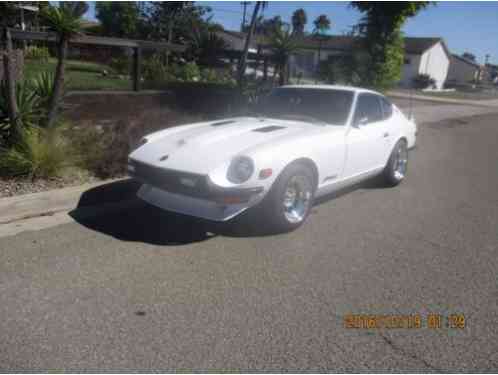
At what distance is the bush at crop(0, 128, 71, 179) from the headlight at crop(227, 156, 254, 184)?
2.44 metres

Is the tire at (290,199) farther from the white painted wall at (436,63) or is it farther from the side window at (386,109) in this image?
the white painted wall at (436,63)

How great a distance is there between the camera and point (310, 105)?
6070mm

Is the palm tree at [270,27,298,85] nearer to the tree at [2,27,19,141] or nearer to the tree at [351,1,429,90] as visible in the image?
the tree at [351,1,429,90]

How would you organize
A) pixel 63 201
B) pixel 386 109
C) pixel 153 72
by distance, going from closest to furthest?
1. pixel 63 201
2. pixel 386 109
3. pixel 153 72

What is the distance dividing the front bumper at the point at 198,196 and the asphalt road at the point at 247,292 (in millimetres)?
299

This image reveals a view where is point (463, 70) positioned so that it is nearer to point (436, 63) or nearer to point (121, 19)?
point (436, 63)

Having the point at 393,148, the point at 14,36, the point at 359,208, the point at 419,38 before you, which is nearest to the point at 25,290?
the point at 359,208

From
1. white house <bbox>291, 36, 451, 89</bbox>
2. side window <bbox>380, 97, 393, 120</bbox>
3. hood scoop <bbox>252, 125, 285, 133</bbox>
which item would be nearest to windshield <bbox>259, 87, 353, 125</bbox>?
hood scoop <bbox>252, 125, 285, 133</bbox>

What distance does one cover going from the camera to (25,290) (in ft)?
11.5

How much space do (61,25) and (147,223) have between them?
9.79 ft

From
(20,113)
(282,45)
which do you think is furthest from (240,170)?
(282,45)

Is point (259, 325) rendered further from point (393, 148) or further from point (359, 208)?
point (393, 148)

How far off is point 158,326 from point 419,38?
6227 centimetres

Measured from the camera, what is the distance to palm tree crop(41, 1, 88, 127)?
243 inches
